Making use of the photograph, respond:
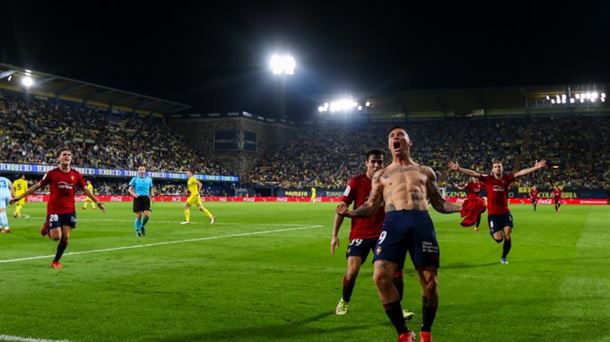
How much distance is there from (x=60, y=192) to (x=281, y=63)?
6832 cm

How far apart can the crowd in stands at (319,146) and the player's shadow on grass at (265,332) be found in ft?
171

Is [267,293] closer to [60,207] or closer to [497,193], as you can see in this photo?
[60,207]

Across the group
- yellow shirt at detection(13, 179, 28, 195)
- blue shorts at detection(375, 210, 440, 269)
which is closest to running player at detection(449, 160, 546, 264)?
blue shorts at detection(375, 210, 440, 269)

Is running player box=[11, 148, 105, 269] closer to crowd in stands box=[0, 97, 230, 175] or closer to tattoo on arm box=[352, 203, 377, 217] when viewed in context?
tattoo on arm box=[352, 203, 377, 217]

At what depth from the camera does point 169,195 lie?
Answer: 67812 mm

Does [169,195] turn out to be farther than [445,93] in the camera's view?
No

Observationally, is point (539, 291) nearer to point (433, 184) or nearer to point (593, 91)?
point (433, 184)

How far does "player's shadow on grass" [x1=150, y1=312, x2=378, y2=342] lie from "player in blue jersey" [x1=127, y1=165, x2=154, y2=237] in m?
13.8

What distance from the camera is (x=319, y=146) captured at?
276 ft

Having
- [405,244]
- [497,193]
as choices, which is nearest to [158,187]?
[497,193]

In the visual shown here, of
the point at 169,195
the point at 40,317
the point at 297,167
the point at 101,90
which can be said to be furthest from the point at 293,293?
the point at 297,167

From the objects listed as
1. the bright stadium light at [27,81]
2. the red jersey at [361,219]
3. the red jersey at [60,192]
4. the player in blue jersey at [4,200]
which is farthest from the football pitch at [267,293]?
the bright stadium light at [27,81]

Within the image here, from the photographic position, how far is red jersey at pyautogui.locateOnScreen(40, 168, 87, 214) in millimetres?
12125

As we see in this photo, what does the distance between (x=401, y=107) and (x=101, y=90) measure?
39.2m
